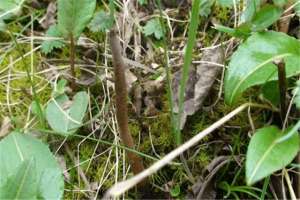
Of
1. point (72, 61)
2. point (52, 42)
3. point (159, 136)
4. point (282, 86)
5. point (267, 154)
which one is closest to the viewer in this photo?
point (267, 154)

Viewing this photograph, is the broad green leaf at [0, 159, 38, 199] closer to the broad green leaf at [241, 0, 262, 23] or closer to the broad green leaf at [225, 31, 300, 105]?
the broad green leaf at [225, 31, 300, 105]

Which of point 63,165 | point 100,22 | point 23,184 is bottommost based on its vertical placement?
point 63,165

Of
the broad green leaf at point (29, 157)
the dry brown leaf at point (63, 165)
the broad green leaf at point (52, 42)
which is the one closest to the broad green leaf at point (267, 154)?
the broad green leaf at point (29, 157)

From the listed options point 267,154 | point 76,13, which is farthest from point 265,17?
point 76,13

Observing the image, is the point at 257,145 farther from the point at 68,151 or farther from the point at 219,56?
the point at 68,151

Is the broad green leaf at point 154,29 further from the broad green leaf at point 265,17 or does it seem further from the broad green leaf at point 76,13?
the broad green leaf at point 265,17

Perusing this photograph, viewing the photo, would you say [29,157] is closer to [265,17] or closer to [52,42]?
[52,42]

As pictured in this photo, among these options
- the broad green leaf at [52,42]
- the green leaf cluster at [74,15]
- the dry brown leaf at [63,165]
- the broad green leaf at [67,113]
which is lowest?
the dry brown leaf at [63,165]
